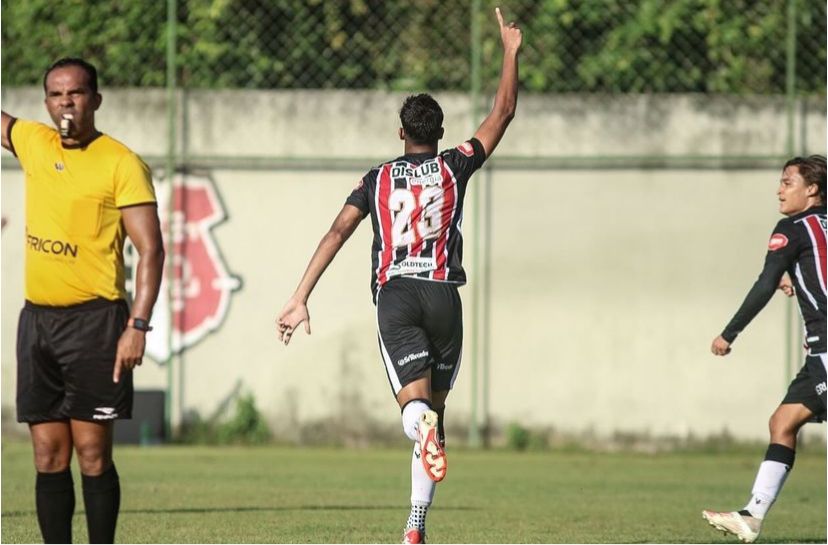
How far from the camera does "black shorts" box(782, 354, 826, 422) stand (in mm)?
8852

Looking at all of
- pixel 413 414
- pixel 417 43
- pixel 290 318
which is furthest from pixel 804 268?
pixel 417 43

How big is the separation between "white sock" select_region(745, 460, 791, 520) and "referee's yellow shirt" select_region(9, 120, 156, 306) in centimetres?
382

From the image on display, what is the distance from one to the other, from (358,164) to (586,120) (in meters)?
2.41

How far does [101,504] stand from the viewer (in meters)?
6.98

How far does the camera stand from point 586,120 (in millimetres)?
16969

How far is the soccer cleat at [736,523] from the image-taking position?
8.68 m

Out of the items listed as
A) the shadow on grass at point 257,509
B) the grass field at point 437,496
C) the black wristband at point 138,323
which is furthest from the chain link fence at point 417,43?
the black wristband at point 138,323

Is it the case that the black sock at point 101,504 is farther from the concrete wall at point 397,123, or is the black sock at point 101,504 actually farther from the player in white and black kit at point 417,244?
the concrete wall at point 397,123

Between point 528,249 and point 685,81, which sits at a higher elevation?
point 685,81

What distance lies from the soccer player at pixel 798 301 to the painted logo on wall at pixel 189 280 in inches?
349

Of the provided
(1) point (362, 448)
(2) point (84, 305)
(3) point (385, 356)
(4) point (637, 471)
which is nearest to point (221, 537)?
(3) point (385, 356)

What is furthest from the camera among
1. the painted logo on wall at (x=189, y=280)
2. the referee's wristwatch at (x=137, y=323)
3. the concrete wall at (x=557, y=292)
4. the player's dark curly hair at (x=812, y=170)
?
the painted logo on wall at (x=189, y=280)

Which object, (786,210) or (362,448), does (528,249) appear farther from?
(786,210)

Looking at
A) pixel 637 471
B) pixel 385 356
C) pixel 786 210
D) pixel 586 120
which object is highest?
pixel 586 120
